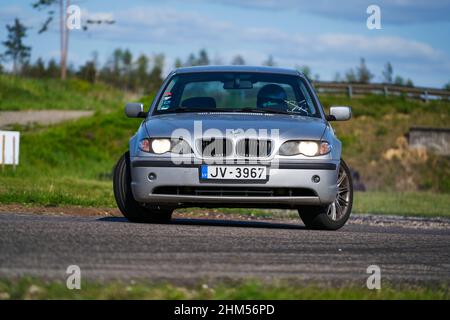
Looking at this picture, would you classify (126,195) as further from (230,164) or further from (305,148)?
(305,148)

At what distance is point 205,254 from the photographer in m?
7.59

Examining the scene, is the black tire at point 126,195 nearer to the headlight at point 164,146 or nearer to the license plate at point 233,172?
the headlight at point 164,146

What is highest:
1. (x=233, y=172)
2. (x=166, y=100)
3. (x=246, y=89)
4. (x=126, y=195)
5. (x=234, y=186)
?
(x=246, y=89)

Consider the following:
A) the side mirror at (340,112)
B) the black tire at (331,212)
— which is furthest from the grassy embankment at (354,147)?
the black tire at (331,212)

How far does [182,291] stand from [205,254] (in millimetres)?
1591

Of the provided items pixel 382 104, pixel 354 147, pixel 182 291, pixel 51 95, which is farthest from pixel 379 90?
pixel 182 291

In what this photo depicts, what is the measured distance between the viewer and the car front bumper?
10117mm

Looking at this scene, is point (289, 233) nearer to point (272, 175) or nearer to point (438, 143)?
point (272, 175)

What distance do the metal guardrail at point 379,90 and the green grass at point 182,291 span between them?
47536 mm

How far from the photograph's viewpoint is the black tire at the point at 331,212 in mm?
11062

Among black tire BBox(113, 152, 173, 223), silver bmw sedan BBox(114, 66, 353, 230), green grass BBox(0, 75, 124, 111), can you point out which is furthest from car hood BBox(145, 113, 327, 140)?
green grass BBox(0, 75, 124, 111)

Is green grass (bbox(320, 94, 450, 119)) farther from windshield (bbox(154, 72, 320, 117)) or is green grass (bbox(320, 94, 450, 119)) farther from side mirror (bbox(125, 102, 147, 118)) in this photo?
side mirror (bbox(125, 102, 147, 118))

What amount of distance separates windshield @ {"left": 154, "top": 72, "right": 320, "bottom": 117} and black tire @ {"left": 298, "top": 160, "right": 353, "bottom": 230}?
80 centimetres
